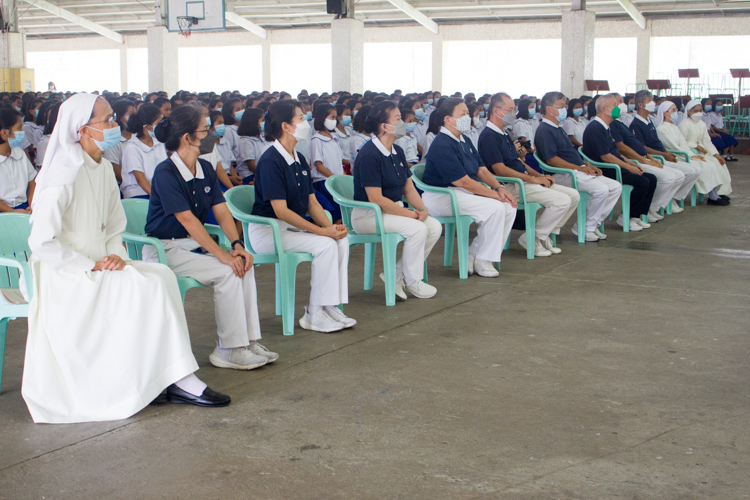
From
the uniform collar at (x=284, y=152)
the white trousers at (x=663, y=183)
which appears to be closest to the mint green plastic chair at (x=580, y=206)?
the white trousers at (x=663, y=183)

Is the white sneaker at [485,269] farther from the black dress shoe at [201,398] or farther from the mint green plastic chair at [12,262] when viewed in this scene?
the mint green plastic chair at [12,262]

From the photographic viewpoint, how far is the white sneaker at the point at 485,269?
16.9 ft

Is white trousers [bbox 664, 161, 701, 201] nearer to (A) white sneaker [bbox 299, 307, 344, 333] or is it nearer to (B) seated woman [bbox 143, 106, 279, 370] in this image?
(A) white sneaker [bbox 299, 307, 344, 333]

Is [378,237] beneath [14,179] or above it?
beneath

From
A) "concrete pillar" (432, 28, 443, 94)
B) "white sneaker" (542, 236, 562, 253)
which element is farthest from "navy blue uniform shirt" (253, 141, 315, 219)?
"concrete pillar" (432, 28, 443, 94)

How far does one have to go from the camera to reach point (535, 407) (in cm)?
288

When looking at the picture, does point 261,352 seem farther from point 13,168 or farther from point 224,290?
point 13,168

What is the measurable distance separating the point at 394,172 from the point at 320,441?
2.34 metres

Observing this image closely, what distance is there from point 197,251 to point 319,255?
64 cm

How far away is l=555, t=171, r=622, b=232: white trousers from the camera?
643cm

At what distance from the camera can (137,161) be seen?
A: 5.12m

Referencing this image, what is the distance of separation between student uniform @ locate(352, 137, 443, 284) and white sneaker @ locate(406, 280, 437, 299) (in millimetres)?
31

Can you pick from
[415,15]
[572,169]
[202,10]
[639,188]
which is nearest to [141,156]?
[572,169]

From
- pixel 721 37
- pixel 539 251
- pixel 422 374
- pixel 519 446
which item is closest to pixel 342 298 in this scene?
pixel 422 374
